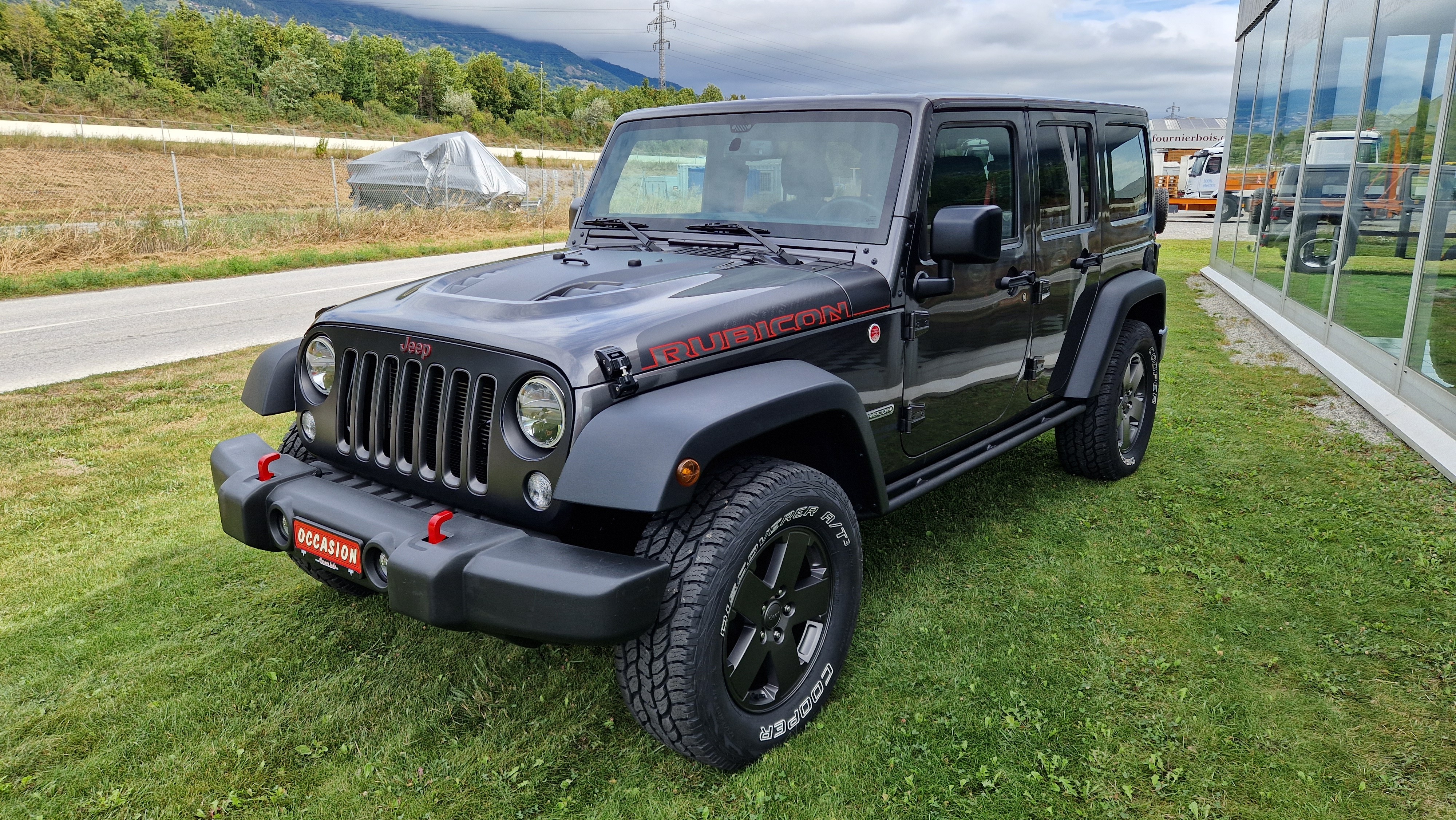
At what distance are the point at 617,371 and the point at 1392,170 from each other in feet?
24.6

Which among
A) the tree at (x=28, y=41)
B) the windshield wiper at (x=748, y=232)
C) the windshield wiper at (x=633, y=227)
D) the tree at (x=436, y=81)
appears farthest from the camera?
the tree at (x=436, y=81)

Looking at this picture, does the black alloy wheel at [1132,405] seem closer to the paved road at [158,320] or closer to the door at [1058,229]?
the door at [1058,229]

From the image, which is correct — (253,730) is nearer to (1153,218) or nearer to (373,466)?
(373,466)

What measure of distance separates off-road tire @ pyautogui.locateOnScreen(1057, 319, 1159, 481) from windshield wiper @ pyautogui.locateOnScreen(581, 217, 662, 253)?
241 centimetres

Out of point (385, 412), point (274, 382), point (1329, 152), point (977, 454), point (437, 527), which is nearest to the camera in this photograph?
point (437, 527)

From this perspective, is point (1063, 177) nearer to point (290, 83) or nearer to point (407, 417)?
point (407, 417)

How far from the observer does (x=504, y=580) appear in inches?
88.0

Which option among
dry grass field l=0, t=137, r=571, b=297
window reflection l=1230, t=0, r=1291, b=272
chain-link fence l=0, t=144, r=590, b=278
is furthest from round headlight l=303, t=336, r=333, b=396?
chain-link fence l=0, t=144, r=590, b=278

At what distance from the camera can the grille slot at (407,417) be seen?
8.96 ft

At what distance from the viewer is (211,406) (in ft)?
21.7

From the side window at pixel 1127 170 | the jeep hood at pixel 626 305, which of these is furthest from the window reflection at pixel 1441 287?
the jeep hood at pixel 626 305

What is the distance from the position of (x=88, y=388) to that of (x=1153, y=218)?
304 inches

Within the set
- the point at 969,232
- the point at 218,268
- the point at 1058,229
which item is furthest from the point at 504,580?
the point at 218,268

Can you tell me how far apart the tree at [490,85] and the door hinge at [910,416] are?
90.0 meters
